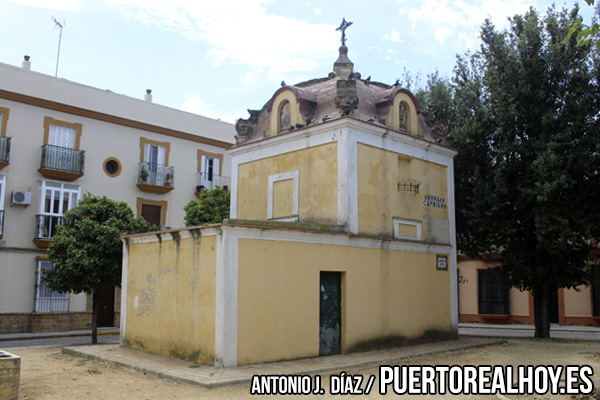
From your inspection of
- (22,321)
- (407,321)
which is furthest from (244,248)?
(22,321)

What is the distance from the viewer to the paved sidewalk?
951 centimetres

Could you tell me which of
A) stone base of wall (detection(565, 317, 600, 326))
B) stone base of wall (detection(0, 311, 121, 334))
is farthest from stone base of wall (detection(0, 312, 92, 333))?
stone base of wall (detection(565, 317, 600, 326))

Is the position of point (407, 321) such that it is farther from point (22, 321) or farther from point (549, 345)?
point (22, 321)

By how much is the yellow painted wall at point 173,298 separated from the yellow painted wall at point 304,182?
3.24 m

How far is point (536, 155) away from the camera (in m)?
15.6

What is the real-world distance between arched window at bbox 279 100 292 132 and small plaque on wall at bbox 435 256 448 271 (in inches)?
215

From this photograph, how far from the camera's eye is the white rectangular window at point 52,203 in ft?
70.8

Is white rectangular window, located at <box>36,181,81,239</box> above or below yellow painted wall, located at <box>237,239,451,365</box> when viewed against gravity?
above

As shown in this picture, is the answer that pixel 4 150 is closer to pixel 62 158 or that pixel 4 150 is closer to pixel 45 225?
pixel 62 158

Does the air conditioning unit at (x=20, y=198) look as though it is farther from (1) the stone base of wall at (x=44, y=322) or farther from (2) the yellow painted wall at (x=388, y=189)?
Result: (2) the yellow painted wall at (x=388, y=189)

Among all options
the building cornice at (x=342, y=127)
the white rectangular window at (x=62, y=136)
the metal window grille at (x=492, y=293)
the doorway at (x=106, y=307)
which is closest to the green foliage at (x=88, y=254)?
the building cornice at (x=342, y=127)

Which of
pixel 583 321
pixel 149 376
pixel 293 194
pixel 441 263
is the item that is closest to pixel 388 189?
pixel 293 194

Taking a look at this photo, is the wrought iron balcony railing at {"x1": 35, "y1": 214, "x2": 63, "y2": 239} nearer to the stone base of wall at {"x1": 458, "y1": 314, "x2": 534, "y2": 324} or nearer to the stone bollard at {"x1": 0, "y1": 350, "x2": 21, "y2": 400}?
the stone bollard at {"x1": 0, "y1": 350, "x2": 21, "y2": 400}

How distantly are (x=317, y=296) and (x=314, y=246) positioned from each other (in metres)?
1.06
